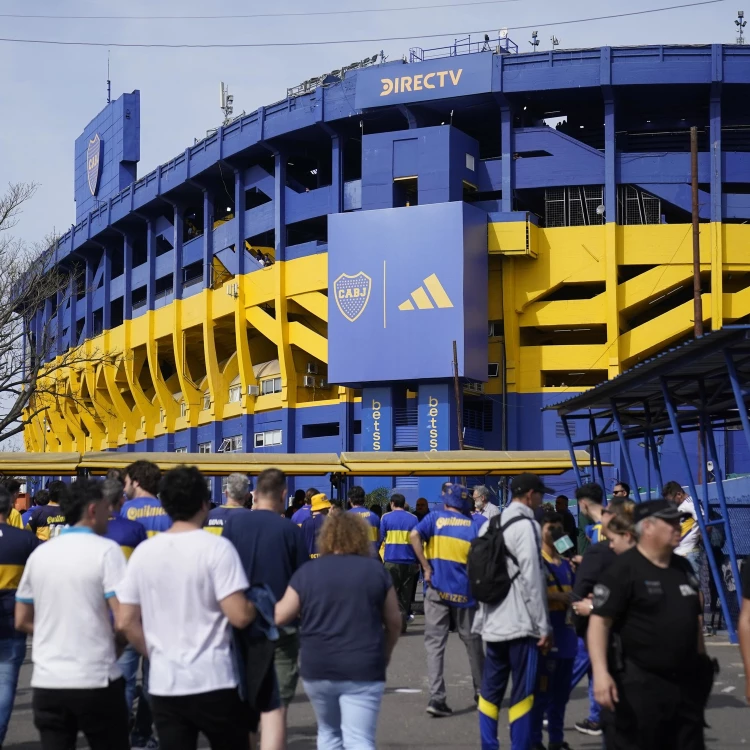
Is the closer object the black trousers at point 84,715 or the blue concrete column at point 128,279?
the black trousers at point 84,715

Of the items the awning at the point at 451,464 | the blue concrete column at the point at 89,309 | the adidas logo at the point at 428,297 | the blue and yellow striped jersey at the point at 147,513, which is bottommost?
the blue and yellow striped jersey at the point at 147,513

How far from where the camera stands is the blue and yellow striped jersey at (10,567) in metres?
7.59

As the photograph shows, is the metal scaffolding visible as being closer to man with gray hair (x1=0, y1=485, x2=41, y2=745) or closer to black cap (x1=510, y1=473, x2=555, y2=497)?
black cap (x1=510, y1=473, x2=555, y2=497)

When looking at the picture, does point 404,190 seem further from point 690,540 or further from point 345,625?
point 345,625

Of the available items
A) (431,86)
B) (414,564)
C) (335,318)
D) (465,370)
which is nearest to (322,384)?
(335,318)

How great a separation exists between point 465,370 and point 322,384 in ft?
32.3

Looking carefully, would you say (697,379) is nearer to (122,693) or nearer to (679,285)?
(122,693)

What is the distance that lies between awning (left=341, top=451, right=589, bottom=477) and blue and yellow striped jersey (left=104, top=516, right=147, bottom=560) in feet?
50.1

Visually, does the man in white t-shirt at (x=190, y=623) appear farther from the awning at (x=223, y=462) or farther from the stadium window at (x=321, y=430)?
the stadium window at (x=321, y=430)

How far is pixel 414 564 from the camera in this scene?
16375 millimetres

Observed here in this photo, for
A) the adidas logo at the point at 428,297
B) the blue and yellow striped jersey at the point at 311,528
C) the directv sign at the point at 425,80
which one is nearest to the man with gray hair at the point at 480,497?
the blue and yellow striped jersey at the point at 311,528

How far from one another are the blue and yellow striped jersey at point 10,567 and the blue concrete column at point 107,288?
5708cm

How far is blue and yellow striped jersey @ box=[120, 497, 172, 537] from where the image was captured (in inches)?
340

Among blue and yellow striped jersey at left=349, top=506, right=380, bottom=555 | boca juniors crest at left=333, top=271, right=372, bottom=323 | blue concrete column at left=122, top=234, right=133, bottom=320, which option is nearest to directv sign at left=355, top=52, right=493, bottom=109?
boca juniors crest at left=333, top=271, right=372, bottom=323
